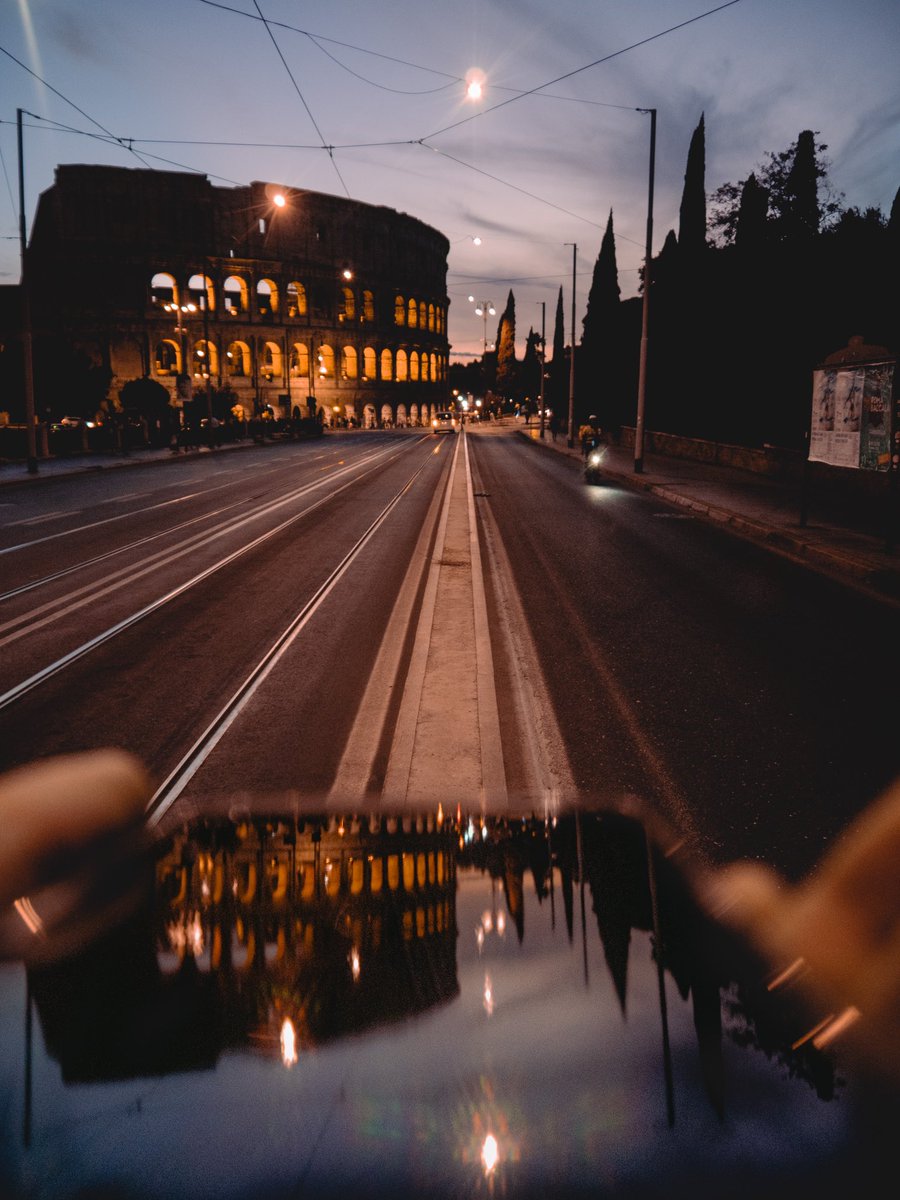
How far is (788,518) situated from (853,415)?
266 cm

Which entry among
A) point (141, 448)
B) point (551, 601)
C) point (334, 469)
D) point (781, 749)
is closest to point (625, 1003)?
point (781, 749)

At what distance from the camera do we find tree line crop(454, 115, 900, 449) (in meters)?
24.6

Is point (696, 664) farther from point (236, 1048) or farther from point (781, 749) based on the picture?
point (236, 1048)

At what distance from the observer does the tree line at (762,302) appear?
24562 millimetres

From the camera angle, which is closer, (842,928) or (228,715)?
(842,928)

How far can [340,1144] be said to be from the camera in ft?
7.35

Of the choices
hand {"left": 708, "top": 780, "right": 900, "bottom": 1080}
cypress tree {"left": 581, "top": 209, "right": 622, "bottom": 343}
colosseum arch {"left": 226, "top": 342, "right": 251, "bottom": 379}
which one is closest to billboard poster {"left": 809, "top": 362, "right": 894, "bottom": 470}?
hand {"left": 708, "top": 780, "right": 900, "bottom": 1080}

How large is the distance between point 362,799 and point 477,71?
17.6m

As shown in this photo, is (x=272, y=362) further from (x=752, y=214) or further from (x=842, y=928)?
(x=842, y=928)

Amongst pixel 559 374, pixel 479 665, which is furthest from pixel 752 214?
pixel 559 374

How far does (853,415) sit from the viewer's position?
14336 mm

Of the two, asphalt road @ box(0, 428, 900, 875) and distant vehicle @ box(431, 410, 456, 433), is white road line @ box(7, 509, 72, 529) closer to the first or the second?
asphalt road @ box(0, 428, 900, 875)

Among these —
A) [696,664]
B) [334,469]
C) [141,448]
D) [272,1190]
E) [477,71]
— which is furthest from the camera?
[141,448]

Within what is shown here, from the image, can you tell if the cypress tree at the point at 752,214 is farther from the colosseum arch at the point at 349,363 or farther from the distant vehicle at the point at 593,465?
the colosseum arch at the point at 349,363
